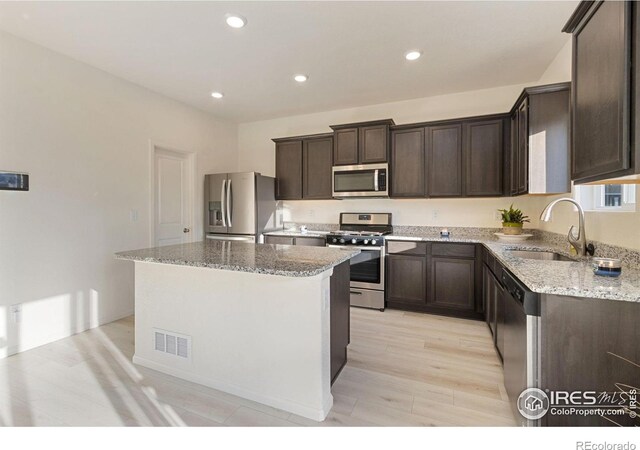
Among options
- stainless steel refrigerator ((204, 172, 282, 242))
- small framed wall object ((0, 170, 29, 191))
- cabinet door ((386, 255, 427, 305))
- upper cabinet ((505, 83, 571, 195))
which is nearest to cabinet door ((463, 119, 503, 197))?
upper cabinet ((505, 83, 571, 195))

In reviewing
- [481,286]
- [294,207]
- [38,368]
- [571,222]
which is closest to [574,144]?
[571,222]

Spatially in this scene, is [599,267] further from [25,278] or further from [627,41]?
[25,278]

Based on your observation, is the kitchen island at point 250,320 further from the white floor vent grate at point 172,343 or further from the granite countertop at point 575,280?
the granite countertop at point 575,280

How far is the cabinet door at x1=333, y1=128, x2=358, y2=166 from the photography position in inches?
155

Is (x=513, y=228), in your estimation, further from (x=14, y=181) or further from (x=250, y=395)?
(x=14, y=181)

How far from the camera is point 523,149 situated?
8.64 feet

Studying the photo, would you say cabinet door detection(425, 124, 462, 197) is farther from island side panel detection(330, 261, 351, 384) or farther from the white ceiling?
island side panel detection(330, 261, 351, 384)

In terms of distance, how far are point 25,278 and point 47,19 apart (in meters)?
2.18

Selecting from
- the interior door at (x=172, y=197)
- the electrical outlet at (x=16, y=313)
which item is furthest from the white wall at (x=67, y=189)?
the interior door at (x=172, y=197)

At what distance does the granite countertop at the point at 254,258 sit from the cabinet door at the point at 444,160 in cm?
215

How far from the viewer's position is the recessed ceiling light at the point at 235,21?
88.7 inches

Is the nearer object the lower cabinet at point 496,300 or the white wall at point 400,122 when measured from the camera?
the lower cabinet at point 496,300

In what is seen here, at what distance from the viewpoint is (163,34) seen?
2.49m

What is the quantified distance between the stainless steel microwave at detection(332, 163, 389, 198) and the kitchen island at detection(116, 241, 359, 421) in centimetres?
182
